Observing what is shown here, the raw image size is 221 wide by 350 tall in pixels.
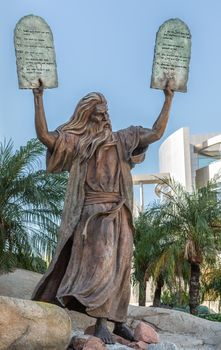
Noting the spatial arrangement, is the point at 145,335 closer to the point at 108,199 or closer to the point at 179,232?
the point at 108,199

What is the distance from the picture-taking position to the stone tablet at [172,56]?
5789 millimetres

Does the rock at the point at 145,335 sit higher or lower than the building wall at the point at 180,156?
lower

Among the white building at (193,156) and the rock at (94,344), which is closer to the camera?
the rock at (94,344)

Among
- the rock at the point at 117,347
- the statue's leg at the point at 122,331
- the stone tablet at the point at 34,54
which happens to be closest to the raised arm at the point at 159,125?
the stone tablet at the point at 34,54

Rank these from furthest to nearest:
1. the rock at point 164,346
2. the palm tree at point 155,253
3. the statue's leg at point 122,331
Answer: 1. the palm tree at point 155,253
2. the statue's leg at point 122,331
3. the rock at point 164,346

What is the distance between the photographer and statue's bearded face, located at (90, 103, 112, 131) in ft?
19.2

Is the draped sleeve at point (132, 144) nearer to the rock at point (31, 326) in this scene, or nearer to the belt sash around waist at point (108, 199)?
the belt sash around waist at point (108, 199)

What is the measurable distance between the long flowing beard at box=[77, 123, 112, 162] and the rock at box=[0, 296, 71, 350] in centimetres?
171

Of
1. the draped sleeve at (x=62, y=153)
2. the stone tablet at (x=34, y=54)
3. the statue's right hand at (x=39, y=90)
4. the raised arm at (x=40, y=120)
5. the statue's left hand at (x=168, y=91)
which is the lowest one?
the draped sleeve at (x=62, y=153)

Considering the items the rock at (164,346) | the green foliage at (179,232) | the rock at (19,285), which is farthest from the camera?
the green foliage at (179,232)

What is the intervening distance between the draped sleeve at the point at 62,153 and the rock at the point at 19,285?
449cm

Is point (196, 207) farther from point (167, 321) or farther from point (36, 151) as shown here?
point (167, 321)

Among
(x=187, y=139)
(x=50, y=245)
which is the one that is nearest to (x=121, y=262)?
(x=50, y=245)

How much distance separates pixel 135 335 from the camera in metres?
5.32
